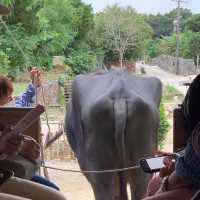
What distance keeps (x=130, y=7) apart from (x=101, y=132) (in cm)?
1371

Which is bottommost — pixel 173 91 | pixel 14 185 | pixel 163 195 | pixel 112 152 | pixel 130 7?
pixel 173 91

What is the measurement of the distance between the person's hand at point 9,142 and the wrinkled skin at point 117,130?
1111 mm

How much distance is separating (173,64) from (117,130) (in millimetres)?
12219

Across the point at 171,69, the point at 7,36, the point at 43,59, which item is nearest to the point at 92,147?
the point at 7,36

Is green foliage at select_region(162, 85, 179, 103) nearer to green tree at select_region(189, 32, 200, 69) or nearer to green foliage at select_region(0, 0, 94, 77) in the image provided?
green tree at select_region(189, 32, 200, 69)

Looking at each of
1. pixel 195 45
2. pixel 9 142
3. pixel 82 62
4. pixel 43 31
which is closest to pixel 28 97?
pixel 9 142

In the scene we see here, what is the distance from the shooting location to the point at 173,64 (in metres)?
14.2

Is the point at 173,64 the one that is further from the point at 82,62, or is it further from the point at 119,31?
the point at 82,62

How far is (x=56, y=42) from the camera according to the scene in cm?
1234

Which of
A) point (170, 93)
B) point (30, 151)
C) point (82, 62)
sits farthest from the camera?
point (82, 62)

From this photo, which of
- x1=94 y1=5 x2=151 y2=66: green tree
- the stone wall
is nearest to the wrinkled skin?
x1=94 y1=5 x2=151 y2=66: green tree

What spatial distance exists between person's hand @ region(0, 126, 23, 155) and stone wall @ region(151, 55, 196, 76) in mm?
11052

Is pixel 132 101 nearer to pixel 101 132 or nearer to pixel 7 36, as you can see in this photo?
pixel 101 132

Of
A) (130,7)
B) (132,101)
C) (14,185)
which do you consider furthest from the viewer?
(130,7)
